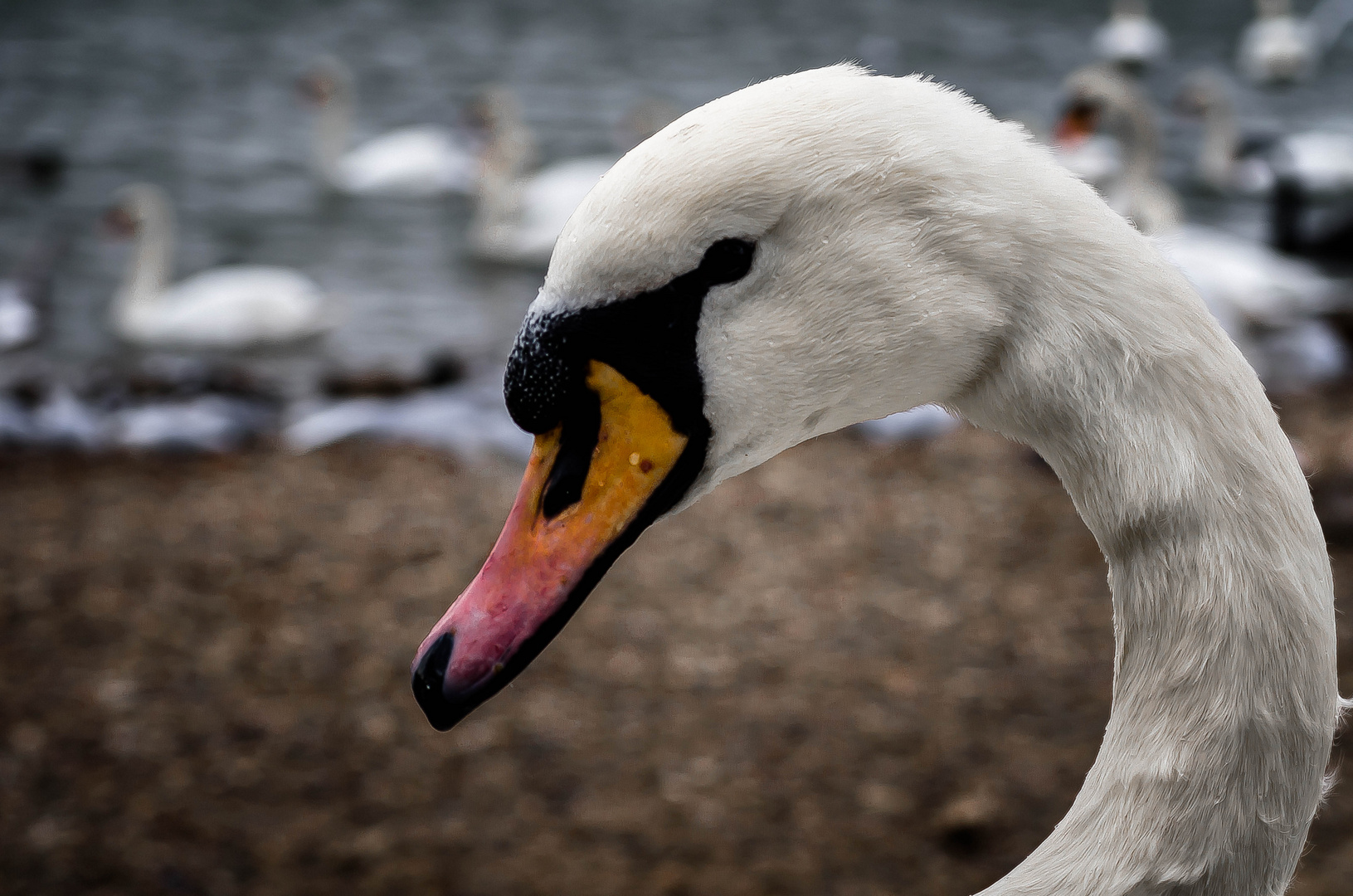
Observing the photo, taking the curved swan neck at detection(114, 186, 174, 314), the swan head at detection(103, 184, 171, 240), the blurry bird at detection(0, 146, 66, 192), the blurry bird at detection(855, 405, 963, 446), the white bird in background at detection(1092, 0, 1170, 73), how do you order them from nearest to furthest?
the blurry bird at detection(855, 405, 963, 446) → the curved swan neck at detection(114, 186, 174, 314) → the swan head at detection(103, 184, 171, 240) → the blurry bird at detection(0, 146, 66, 192) → the white bird in background at detection(1092, 0, 1170, 73)

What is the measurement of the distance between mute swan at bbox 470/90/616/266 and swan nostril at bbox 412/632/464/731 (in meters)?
10.4

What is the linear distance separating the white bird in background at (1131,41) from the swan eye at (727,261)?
1985 cm

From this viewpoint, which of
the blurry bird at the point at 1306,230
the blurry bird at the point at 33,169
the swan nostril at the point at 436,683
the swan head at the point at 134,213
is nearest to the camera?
the swan nostril at the point at 436,683

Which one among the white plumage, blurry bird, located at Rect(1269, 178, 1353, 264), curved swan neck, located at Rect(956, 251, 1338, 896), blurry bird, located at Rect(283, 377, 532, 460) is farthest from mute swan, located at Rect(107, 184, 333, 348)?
curved swan neck, located at Rect(956, 251, 1338, 896)

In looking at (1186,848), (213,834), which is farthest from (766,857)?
(1186,848)

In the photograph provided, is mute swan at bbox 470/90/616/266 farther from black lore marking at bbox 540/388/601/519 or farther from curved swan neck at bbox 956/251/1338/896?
curved swan neck at bbox 956/251/1338/896

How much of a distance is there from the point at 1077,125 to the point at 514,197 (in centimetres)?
543

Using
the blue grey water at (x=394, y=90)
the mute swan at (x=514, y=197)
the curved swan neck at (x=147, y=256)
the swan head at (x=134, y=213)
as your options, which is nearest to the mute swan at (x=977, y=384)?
the blue grey water at (x=394, y=90)

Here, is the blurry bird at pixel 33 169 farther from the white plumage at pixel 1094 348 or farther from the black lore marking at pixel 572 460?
the white plumage at pixel 1094 348

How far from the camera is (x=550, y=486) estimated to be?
1558 mm

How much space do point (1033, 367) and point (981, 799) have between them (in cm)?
295

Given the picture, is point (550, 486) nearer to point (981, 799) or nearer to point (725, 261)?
point (725, 261)

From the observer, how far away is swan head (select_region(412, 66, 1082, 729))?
1406 mm

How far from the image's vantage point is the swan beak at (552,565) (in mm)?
1510
